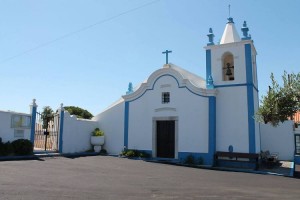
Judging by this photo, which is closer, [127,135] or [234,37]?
[234,37]

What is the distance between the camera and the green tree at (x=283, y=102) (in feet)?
29.4

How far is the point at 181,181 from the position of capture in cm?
1089

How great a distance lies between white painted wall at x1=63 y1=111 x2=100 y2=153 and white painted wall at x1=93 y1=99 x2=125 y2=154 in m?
0.98

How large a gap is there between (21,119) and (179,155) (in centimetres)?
910

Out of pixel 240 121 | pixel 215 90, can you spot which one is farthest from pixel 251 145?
pixel 215 90

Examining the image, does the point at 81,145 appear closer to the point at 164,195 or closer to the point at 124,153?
the point at 124,153

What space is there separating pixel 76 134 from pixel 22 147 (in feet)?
14.9

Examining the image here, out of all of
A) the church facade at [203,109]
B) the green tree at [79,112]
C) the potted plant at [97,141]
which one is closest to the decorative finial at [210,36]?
the church facade at [203,109]

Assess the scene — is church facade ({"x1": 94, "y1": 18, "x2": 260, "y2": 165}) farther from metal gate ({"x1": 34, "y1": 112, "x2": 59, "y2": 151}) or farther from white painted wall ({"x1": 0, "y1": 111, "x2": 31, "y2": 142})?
white painted wall ({"x1": 0, "y1": 111, "x2": 31, "y2": 142})

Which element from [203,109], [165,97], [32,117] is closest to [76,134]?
[32,117]

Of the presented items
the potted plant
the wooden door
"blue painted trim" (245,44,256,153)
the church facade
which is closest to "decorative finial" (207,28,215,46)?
the church facade

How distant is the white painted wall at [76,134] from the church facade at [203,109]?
225 centimetres

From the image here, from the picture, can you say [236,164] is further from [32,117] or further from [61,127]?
[32,117]

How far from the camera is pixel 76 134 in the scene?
20.5 m
